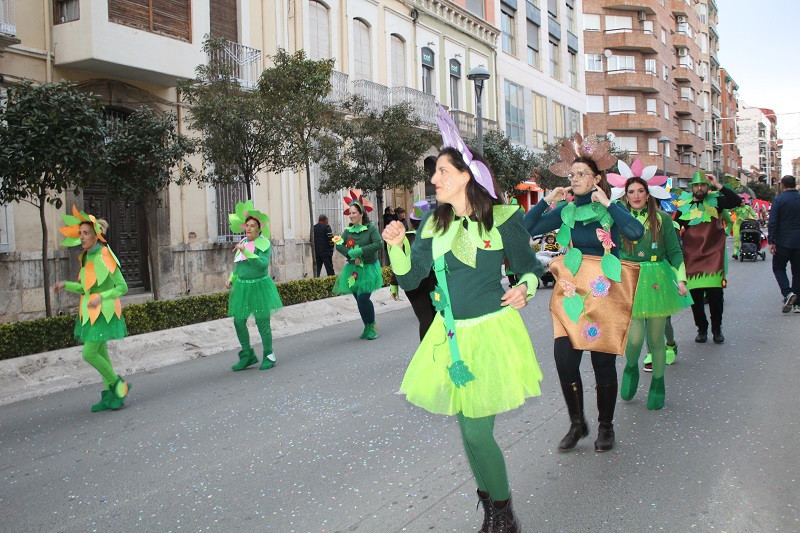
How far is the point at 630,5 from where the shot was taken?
58.4 m

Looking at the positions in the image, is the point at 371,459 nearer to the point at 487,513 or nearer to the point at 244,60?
the point at 487,513

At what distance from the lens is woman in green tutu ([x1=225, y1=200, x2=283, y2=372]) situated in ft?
27.3

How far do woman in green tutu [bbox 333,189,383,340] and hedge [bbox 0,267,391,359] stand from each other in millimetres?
2582

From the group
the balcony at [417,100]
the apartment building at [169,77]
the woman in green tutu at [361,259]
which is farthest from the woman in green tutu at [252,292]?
the balcony at [417,100]

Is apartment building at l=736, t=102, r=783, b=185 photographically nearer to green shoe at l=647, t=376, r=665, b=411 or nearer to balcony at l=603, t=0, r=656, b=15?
balcony at l=603, t=0, r=656, b=15

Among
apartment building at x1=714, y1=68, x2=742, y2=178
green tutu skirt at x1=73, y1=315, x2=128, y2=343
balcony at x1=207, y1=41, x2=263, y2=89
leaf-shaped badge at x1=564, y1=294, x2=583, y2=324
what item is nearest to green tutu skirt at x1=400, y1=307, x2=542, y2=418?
leaf-shaped badge at x1=564, y1=294, x2=583, y2=324

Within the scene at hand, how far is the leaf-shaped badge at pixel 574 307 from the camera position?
4.64 metres

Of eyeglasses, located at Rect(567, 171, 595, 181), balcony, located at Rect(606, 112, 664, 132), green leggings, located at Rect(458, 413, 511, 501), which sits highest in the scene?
balcony, located at Rect(606, 112, 664, 132)

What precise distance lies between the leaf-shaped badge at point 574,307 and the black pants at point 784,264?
286 inches

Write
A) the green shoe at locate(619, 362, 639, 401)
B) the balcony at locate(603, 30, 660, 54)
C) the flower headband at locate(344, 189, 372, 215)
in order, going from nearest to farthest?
the green shoe at locate(619, 362, 639, 401)
the flower headband at locate(344, 189, 372, 215)
the balcony at locate(603, 30, 660, 54)

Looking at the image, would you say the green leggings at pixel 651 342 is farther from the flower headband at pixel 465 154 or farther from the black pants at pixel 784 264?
the black pants at pixel 784 264

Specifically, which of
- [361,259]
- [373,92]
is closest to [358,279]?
[361,259]

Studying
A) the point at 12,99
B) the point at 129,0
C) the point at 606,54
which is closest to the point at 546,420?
the point at 12,99

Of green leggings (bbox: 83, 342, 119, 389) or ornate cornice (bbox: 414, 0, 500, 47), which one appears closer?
green leggings (bbox: 83, 342, 119, 389)
